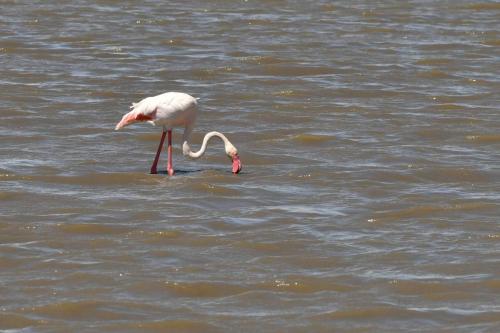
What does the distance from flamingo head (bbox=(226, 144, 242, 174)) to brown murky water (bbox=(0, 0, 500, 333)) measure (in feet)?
0.56

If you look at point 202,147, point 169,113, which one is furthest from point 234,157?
point 169,113

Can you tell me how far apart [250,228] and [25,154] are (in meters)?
3.48

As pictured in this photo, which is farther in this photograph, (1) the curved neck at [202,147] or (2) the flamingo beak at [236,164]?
(1) the curved neck at [202,147]

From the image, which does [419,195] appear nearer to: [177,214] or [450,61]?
[177,214]

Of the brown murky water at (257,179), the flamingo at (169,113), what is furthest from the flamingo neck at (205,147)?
the brown murky water at (257,179)

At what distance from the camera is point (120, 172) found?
13.4 metres

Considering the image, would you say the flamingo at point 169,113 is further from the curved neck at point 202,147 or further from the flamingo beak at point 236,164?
the flamingo beak at point 236,164

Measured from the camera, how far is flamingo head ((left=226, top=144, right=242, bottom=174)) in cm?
1343

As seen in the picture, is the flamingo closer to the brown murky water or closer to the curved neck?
the curved neck

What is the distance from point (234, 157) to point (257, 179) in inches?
15.2

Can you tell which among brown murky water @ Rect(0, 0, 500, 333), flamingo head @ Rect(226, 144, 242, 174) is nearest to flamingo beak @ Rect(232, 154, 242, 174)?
flamingo head @ Rect(226, 144, 242, 174)

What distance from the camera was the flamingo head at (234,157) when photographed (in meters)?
13.4

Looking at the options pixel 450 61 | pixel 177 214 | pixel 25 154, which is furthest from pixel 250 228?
pixel 450 61

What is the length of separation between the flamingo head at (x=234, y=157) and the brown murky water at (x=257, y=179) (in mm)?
170
